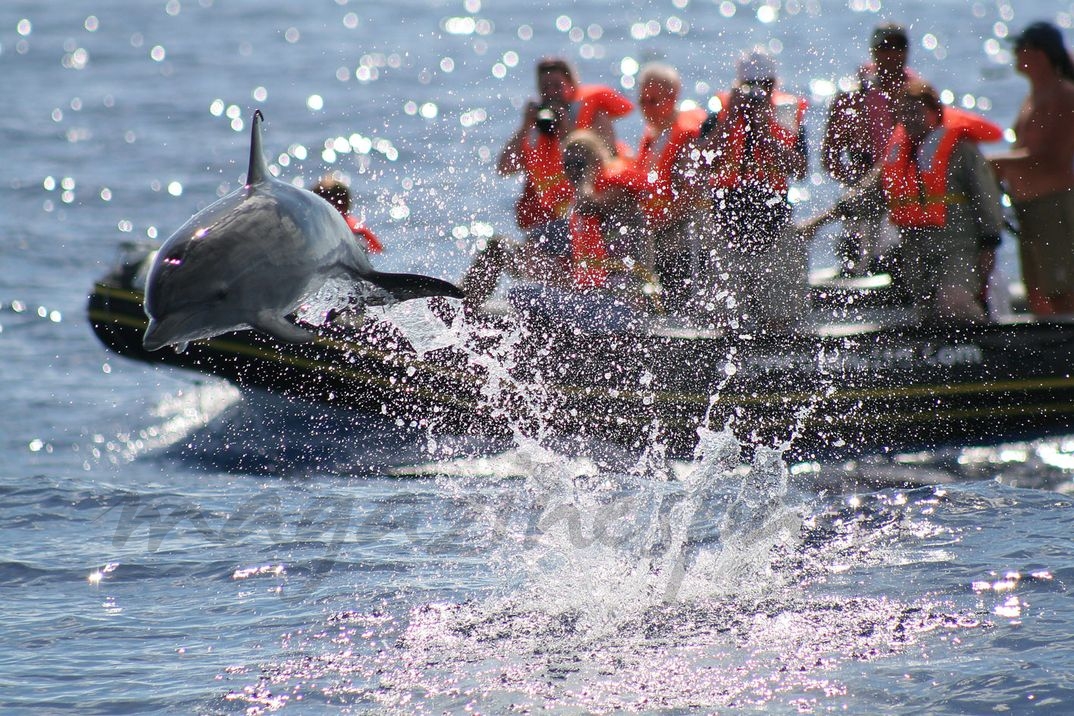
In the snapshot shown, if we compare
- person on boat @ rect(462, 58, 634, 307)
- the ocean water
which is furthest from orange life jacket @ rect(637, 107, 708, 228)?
the ocean water

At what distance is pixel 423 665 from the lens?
5930 millimetres

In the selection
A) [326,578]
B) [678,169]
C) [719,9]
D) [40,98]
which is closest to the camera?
[326,578]

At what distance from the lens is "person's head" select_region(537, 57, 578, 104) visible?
34.0 feet

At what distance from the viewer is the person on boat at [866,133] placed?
9.45m

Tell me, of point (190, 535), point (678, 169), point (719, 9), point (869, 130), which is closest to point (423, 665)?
point (190, 535)

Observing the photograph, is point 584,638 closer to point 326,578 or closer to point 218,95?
point 326,578

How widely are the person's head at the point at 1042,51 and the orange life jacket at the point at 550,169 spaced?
10.0 feet

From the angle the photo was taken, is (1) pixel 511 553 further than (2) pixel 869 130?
No

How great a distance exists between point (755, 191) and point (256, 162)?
500 cm

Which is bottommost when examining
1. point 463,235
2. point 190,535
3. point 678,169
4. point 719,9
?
point 190,535

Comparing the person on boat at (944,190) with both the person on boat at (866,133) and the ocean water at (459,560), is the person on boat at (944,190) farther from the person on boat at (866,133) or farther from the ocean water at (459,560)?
the ocean water at (459,560)

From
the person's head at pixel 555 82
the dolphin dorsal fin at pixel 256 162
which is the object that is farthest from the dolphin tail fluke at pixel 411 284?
the person's head at pixel 555 82

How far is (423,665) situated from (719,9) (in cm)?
3090

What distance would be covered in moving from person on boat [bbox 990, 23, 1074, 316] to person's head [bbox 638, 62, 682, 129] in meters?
2.32
